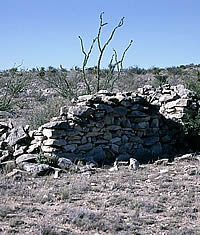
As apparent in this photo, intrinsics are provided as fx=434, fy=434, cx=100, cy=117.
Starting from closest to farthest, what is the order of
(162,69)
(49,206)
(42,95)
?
(49,206) < (42,95) < (162,69)

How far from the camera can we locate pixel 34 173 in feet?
27.9

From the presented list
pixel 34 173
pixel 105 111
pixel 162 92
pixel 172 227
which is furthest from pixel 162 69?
pixel 172 227

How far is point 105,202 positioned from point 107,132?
3677mm

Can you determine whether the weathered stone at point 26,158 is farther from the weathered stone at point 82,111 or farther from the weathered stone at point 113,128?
the weathered stone at point 113,128

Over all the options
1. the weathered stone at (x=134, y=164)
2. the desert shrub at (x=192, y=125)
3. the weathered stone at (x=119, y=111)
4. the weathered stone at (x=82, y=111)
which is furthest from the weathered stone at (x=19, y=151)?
the desert shrub at (x=192, y=125)

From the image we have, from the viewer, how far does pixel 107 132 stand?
1037 centimetres

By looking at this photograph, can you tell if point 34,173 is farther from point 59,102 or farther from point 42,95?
point 42,95

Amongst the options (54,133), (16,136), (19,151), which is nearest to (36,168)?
(54,133)

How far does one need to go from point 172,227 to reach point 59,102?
7963 millimetres

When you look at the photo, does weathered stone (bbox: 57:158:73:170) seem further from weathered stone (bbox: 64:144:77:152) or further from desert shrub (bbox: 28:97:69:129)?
desert shrub (bbox: 28:97:69:129)

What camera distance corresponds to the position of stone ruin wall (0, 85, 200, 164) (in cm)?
974

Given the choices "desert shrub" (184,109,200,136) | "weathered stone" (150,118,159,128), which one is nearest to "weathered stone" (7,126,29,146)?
→ "weathered stone" (150,118,159,128)

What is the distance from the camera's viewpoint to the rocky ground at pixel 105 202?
561 centimetres

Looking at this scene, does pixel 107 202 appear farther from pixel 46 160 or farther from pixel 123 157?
pixel 123 157
